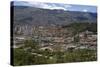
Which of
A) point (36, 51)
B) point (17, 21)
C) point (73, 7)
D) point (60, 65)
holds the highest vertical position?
point (73, 7)

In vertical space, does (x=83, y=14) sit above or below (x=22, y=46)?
above

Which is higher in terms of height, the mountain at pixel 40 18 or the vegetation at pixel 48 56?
the mountain at pixel 40 18

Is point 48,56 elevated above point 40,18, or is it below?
below

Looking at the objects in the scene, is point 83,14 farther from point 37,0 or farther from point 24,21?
point 24,21

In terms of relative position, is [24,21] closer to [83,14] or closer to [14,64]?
[14,64]

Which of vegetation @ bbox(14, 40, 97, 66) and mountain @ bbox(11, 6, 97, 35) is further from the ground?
mountain @ bbox(11, 6, 97, 35)
